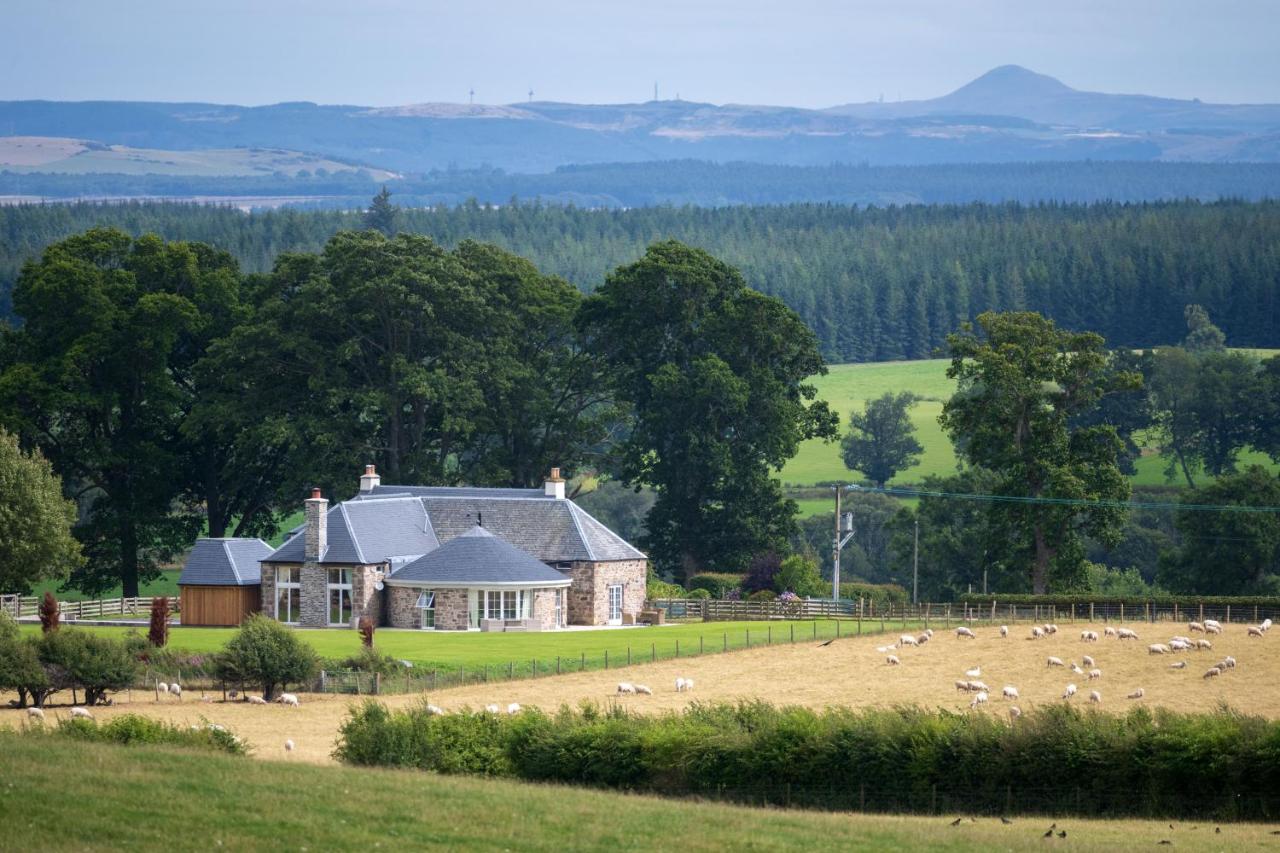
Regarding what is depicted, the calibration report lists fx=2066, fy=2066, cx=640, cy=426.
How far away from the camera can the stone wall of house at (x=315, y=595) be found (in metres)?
67.6

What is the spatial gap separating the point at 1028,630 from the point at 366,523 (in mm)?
22086

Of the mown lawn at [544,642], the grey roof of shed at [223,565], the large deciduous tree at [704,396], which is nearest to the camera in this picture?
the mown lawn at [544,642]

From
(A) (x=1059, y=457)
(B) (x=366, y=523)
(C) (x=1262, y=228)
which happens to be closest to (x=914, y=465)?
(A) (x=1059, y=457)

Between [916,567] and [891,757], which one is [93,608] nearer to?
[916,567]

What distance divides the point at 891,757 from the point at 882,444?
8707cm

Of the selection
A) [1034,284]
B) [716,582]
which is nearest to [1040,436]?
[716,582]

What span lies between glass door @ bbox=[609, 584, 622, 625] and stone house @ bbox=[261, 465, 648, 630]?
0.03 meters

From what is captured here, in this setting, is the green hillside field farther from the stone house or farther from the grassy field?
the grassy field

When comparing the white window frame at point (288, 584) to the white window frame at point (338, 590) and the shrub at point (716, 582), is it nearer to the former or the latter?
the white window frame at point (338, 590)

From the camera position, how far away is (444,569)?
67125 mm

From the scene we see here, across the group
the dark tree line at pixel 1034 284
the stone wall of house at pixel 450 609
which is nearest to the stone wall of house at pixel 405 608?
the stone wall of house at pixel 450 609

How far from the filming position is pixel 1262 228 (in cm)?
19300

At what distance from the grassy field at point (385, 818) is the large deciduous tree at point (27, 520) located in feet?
112

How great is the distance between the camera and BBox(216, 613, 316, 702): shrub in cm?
4953
